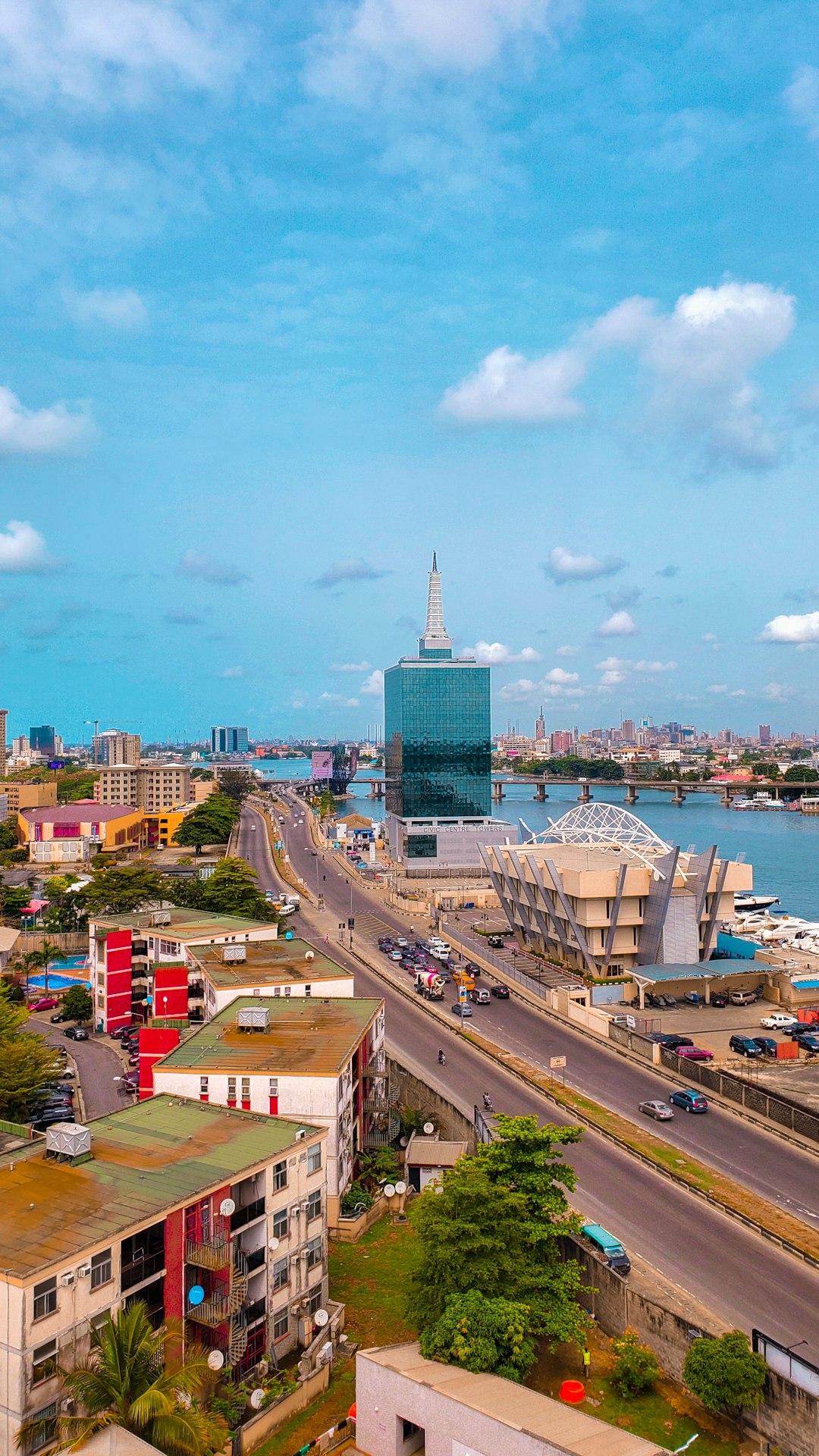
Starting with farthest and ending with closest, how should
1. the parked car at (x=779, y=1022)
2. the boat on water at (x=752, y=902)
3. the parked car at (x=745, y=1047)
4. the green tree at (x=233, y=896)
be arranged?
1. the boat on water at (x=752, y=902)
2. the green tree at (x=233, y=896)
3. the parked car at (x=779, y=1022)
4. the parked car at (x=745, y=1047)

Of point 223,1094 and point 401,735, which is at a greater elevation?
point 401,735

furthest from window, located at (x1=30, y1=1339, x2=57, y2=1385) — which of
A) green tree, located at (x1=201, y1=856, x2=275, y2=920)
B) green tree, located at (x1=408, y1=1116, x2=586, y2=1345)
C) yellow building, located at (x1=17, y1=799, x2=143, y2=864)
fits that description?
yellow building, located at (x1=17, y1=799, x2=143, y2=864)

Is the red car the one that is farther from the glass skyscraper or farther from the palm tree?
the glass skyscraper

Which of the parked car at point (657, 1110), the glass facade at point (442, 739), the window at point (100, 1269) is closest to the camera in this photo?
the window at point (100, 1269)

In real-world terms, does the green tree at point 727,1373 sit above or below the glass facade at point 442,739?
below

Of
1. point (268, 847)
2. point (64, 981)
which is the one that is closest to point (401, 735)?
point (268, 847)

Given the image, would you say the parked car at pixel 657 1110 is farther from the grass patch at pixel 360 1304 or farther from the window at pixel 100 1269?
the window at pixel 100 1269

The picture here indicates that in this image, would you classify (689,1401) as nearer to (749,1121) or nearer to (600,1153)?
→ (600,1153)

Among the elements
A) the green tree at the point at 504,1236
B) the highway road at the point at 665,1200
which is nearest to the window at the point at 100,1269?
the green tree at the point at 504,1236
